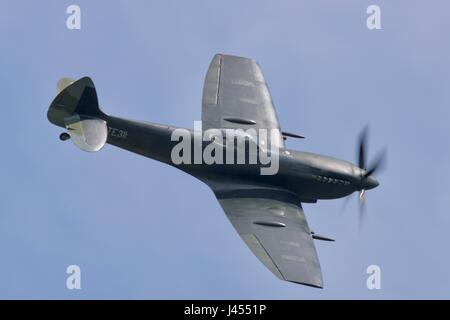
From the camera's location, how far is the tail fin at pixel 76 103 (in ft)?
165

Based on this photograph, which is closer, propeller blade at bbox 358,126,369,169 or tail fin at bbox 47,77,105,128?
tail fin at bbox 47,77,105,128

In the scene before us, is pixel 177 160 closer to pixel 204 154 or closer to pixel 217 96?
pixel 204 154

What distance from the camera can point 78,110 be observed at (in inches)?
1989

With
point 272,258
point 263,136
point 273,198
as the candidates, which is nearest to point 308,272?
point 272,258

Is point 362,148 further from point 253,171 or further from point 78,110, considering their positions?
point 78,110

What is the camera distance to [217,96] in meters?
55.0

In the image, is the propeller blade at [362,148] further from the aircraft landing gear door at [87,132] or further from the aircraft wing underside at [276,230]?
the aircraft landing gear door at [87,132]

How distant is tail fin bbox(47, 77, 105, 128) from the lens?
165 ft

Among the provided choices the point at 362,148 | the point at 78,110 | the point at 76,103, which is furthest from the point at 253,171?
the point at 76,103

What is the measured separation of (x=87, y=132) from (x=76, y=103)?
181 centimetres

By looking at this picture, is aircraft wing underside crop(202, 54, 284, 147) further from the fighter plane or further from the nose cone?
the nose cone

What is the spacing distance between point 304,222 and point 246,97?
7579 millimetres

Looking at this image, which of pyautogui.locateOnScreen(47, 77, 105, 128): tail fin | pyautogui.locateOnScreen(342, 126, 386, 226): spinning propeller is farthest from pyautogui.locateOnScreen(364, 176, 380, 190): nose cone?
pyautogui.locateOnScreen(47, 77, 105, 128): tail fin

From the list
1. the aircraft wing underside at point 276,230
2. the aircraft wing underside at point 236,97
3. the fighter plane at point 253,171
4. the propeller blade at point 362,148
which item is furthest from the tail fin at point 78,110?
the propeller blade at point 362,148
